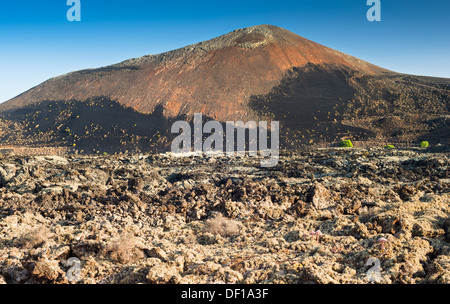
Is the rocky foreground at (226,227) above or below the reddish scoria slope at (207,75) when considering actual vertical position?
below

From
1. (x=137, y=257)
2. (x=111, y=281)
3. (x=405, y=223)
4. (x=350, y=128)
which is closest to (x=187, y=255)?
(x=137, y=257)

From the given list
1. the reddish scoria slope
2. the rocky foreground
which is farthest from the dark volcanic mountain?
the rocky foreground

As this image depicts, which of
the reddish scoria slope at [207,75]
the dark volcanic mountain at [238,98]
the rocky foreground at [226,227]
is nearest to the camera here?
the rocky foreground at [226,227]

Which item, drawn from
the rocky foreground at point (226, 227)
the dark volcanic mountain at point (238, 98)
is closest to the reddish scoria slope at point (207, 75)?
the dark volcanic mountain at point (238, 98)

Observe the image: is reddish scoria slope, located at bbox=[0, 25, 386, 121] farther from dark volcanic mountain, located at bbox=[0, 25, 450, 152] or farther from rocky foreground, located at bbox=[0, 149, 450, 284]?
rocky foreground, located at bbox=[0, 149, 450, 284]

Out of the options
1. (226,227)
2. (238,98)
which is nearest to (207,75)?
(238,98)

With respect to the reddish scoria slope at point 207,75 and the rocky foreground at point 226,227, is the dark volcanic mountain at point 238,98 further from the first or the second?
the rocky foreground at point 226,227
